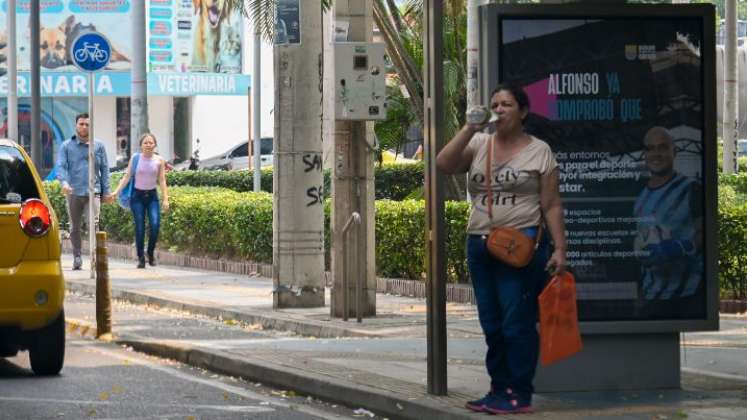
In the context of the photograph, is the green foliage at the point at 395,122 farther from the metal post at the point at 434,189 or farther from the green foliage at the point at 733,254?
the metal post at the point at 434,189

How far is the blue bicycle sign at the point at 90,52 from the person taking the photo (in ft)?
67.6

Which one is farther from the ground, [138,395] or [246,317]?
[246,317]

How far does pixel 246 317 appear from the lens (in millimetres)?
15367

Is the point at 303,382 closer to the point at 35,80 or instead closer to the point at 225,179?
the point at 35,80

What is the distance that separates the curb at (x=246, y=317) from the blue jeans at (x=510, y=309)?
4.60 metres

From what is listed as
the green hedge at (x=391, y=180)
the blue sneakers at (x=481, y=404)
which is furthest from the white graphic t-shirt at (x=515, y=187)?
the green hedge at (x=391, y=180)

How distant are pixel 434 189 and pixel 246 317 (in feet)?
20.6

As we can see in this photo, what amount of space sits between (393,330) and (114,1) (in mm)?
45347

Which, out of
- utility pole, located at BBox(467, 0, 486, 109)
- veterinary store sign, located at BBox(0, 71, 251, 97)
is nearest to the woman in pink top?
utility pole, located at BBox(467, 0, 486, 109)

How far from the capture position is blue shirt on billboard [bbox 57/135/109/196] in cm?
2097

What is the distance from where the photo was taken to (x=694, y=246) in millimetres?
9617

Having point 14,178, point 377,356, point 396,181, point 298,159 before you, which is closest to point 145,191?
point 298,159

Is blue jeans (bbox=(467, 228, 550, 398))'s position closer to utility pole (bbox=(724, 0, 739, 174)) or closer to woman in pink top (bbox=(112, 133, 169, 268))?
woman in pink top (bbox=(112, 133, 169, 268))

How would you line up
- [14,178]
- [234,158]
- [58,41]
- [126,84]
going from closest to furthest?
[14,178] → [58,41] → [126,84] → [234,158]
